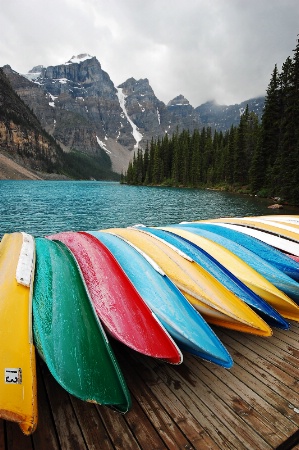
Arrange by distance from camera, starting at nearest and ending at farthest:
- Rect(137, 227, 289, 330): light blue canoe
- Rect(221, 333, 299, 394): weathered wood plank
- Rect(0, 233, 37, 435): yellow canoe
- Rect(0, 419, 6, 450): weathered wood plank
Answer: Rect(0, 233, 37, 435): yellow canoe, Rect(0, 419, 6, 450): weathered wood plank, Rect(221, 333, 299, 394): weathered wood plank, Rect(137, 227, 289, 330): light blue canoe

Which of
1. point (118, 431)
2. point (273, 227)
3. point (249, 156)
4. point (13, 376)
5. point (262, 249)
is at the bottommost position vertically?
point (118, 431)

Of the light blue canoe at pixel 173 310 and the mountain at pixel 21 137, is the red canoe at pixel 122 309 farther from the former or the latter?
the mountain at pixel 21 137

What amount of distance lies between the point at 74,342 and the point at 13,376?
0.51 metres

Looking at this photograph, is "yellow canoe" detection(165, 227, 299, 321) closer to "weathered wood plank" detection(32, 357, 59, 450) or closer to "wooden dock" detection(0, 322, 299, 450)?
"wooden dock" detection(0, 322, 299, 450)

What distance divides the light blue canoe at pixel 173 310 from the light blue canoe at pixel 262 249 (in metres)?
2.15

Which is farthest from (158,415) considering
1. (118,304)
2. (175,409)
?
(118,304)

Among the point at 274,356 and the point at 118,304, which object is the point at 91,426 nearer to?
the point at 118,304

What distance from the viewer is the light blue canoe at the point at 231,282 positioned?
9.90 ft

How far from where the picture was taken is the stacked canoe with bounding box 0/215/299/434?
193 centimetres

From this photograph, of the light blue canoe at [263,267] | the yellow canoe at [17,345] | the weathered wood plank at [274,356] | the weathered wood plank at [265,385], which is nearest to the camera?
the yellow canoe at [17,345]

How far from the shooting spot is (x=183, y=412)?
2.07 metres

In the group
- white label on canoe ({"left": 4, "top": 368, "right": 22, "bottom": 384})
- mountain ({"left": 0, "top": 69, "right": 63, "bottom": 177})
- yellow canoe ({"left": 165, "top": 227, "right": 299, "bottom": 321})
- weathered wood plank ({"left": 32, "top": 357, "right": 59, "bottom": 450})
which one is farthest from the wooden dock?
mountain ({"left": 0, "top": 69, "right": 63, "bottom": 177})

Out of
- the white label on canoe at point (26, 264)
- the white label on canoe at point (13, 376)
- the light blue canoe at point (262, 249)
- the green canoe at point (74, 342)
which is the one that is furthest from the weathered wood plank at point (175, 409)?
the light blue canoe at point (262, 249)

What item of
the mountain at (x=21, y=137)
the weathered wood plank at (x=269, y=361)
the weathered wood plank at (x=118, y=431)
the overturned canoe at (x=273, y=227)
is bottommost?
the weathered wood plank at (x=118, y=431)
